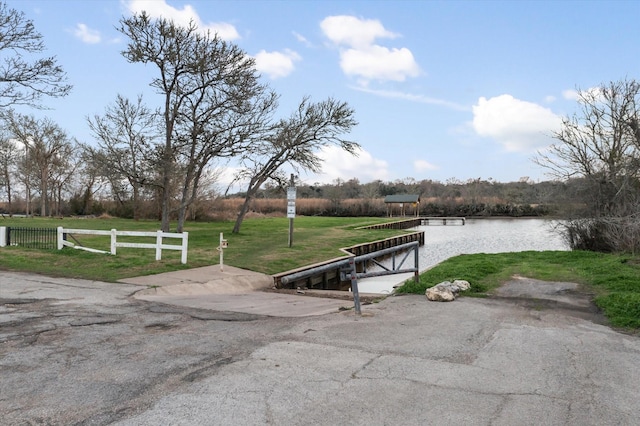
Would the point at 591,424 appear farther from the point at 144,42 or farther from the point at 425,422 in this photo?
the point at 144,42

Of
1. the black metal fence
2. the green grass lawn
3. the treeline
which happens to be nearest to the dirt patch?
the green grass lawn

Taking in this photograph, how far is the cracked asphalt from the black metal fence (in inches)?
406

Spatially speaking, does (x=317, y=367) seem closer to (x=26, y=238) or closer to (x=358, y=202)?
(x=26, y=238)

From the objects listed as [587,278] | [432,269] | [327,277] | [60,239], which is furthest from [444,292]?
[60,239]

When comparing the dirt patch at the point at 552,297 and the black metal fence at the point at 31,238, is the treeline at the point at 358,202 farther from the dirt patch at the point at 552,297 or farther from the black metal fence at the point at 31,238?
the dirt patch at the point at 552,297

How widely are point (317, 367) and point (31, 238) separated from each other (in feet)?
59.7

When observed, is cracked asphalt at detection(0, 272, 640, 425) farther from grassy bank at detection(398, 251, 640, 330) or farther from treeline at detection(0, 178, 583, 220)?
treeline at detection(0, 178, 583, 220)

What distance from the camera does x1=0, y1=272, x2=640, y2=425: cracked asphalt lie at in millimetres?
3611

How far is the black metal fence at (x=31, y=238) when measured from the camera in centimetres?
1678

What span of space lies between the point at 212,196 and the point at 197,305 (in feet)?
119

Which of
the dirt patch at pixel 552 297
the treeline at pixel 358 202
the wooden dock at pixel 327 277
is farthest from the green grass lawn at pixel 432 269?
the treeline at pixel 358 202

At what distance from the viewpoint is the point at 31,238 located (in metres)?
18.7

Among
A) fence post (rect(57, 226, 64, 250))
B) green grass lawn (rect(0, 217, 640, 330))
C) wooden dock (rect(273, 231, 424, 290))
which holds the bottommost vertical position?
wooden dock (rect(273, 231, 424, 290))

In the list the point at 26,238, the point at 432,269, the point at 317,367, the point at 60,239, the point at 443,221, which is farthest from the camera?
the point at 443,221
